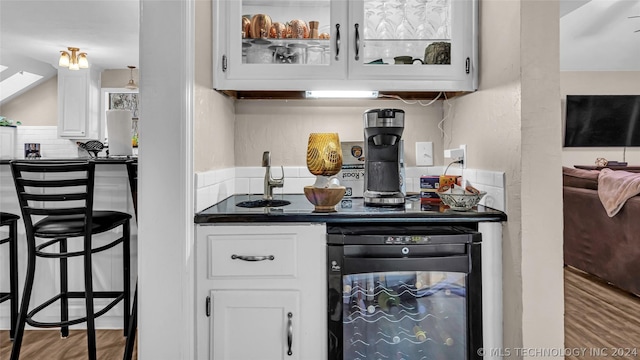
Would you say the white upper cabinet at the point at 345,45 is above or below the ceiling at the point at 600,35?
below

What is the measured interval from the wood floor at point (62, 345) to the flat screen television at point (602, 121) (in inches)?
248

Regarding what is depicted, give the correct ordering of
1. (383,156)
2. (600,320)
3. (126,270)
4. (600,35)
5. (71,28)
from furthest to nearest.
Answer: (600,35) → (71,28) → (600,320) → (126,270) → (383,156)

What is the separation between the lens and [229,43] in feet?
5.62

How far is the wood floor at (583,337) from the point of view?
6.91ft

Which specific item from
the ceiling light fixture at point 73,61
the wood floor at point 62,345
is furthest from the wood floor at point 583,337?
the ceiling light fixture at point 73,61

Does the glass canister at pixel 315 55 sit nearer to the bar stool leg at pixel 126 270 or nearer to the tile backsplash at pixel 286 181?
the tile backsplash at pixel 286 181

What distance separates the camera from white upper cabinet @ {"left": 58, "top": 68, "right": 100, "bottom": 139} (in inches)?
238

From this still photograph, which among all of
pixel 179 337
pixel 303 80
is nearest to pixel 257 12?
pixel 303 80

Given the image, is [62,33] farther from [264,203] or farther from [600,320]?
[600,320]

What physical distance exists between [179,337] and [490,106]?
148cm

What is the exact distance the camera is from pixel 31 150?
6129 millimetres

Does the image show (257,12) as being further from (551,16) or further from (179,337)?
(179,337)

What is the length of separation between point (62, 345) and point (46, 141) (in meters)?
5.44

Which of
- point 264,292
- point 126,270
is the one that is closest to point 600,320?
point 264,292
